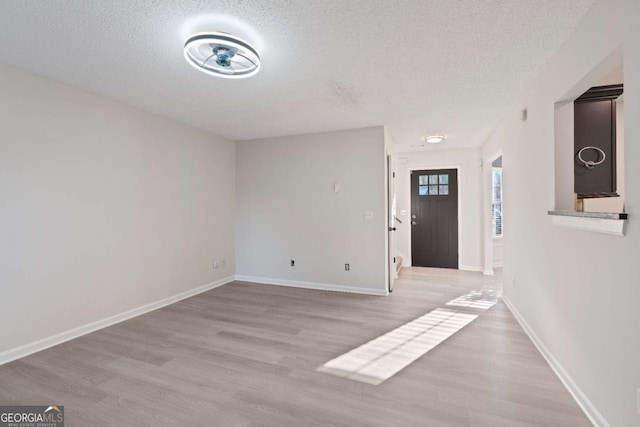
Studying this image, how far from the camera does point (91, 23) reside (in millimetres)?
1836

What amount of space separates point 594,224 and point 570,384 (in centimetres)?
118

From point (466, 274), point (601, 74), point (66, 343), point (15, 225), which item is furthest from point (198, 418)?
point (466, 274)

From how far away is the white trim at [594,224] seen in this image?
4.60 feet

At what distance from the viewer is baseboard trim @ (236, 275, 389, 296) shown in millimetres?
4234

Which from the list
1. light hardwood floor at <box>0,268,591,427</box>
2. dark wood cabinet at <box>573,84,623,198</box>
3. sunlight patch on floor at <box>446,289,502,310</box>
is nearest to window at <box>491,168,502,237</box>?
sunlight patch on floor at <box>446,289,502,310</box>

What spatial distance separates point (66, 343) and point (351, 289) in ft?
11.0

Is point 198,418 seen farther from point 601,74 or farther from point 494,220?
point 494,220

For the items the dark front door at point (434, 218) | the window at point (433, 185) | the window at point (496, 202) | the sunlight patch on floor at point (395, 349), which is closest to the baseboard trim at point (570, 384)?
the sunlight patch on floor at point (395, 349)

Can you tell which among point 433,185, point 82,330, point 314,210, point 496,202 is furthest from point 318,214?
point 496,202

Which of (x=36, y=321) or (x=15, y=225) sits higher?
(x=15, y=225)

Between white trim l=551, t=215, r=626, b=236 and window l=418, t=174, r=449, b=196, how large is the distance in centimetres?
398

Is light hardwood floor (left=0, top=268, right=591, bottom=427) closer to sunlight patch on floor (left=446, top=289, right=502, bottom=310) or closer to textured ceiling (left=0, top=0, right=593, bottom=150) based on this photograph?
sunlight patch on floor (left=446, top=289, right=502, bottom=310)

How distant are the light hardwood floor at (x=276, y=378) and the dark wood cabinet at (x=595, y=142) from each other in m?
1.46

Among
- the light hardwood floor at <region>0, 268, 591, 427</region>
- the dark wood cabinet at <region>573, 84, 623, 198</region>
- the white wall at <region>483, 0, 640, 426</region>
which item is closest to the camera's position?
the white wall at <region>483, 0, 640, 426</region>
